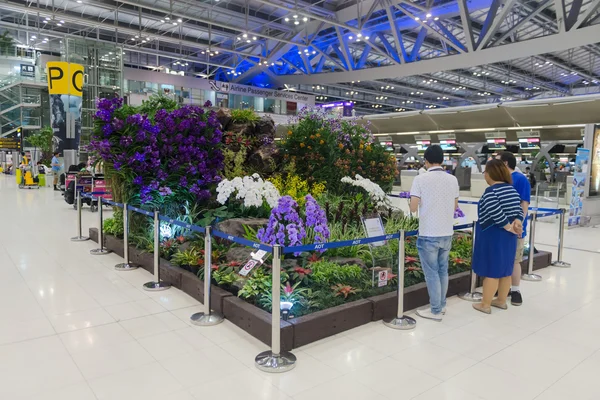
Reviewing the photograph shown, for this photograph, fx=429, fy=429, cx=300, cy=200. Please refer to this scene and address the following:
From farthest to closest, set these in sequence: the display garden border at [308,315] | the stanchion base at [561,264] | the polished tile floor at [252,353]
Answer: the stanchion base at [561,264], the display garden border at [308,315], the polished tile floor at [252,353]

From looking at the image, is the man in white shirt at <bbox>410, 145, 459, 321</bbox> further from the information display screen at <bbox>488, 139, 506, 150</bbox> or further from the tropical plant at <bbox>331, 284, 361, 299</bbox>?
the information display screen at <bbox>488, 139, 506, 150</bbox>

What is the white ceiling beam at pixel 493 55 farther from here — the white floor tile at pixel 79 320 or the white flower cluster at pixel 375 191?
the white floor tile at pixel 79 320

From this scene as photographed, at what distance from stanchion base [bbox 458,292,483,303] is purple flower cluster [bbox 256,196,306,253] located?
6.81ft

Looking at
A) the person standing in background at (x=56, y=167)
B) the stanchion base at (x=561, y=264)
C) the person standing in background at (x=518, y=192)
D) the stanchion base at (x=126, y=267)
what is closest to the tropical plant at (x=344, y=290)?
the person standing in background at (x=518, y=192)

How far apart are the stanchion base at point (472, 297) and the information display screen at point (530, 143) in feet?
42.2

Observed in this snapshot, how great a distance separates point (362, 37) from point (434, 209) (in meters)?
18.0

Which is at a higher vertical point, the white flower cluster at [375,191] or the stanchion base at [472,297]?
the white flower cluster at [375,191]

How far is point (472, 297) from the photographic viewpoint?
4.89 m

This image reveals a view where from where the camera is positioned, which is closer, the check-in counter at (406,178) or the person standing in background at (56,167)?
the person standing in background at (56,167)

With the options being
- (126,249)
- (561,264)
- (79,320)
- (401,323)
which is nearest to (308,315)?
(401,323)

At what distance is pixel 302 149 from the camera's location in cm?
791

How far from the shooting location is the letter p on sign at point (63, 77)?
1806 centimetres

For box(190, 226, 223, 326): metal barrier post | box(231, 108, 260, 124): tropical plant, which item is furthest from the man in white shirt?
box(231, 108, 260, 124): tropical plant

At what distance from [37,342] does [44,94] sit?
37.7m
